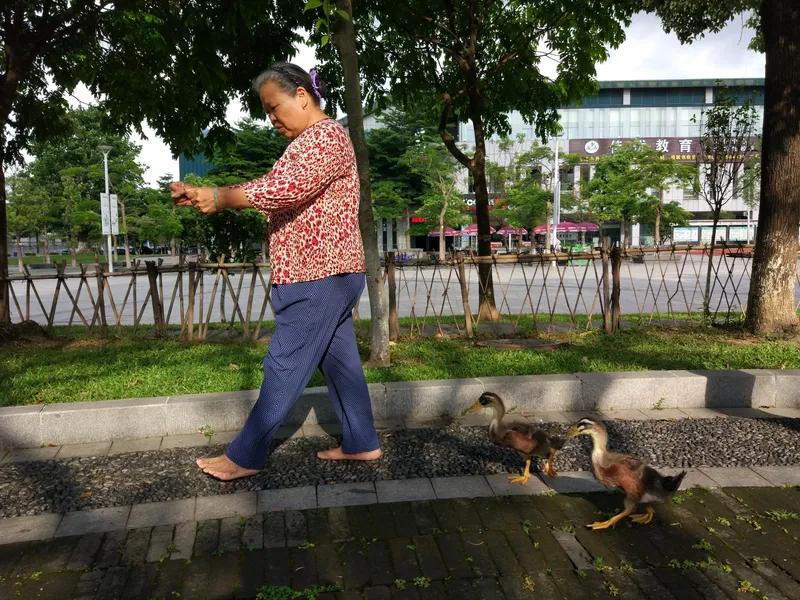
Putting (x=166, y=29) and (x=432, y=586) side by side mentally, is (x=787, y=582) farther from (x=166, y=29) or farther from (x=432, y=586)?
(x=166, y=29)

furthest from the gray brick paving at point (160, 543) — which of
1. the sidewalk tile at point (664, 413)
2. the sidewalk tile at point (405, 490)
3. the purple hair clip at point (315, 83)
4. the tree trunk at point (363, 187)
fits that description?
the sidewalk tile at point (664, 413)

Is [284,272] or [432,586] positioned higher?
[284,272]

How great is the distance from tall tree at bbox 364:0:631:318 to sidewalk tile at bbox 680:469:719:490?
501 cm

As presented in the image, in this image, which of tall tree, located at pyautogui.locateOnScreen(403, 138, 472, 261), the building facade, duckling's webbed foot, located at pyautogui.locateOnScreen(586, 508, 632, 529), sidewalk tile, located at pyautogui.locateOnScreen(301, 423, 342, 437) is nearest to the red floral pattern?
sidewalk tile, located at pyautogui.locateOnScreen(301, 423, 342, 437)

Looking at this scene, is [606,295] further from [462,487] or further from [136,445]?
[136,445]

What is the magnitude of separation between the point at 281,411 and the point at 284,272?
673 millimetres

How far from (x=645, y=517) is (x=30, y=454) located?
3.42 metres

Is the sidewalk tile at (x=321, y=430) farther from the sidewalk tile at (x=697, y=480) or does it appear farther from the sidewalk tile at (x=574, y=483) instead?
the sidewalk tile at (x=697, y=480)

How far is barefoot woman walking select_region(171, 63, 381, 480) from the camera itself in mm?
2898

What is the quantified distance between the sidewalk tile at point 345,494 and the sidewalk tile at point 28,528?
117cm

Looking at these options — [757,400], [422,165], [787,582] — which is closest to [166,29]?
[757,400]

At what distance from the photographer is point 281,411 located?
3.01m

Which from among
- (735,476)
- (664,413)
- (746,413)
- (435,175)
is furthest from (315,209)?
(435,175)

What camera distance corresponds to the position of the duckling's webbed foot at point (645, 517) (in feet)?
8.81
